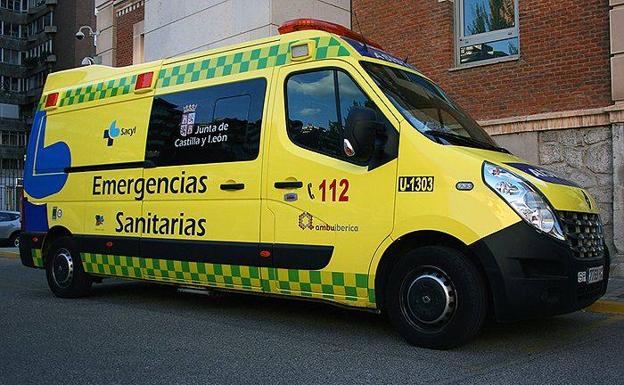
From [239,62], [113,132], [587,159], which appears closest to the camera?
[239,62]

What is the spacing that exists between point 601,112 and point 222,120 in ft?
19.6

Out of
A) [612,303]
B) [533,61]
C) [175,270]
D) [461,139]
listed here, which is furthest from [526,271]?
[533,61]

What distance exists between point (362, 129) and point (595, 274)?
2.15m

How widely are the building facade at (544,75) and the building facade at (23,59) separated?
5103 centimetres

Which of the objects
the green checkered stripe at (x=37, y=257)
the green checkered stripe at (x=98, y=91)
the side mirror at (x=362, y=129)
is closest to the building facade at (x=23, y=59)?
the green checkered stripe at (x=98, y=91)

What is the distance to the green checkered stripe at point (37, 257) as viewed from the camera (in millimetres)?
8086

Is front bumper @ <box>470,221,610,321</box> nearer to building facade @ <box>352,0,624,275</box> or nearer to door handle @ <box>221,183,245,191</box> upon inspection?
door handle @ <box>221,183,245,191</box>

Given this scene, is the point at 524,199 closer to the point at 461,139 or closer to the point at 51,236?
the point at 461,139

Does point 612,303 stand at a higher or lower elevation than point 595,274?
lower

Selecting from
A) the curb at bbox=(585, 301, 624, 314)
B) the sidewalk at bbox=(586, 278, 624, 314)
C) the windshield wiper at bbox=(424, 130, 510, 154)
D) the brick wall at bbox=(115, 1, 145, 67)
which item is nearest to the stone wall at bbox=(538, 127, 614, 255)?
the sidewalk at bbox=(586, 278, 624, 314)

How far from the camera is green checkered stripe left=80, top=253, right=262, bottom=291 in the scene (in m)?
5.93

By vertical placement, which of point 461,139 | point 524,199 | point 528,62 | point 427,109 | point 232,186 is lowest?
point 524,199

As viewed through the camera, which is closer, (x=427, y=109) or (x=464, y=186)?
(x=464, y=186)

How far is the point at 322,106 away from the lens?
5562 millimetres
